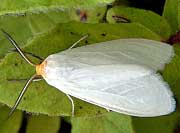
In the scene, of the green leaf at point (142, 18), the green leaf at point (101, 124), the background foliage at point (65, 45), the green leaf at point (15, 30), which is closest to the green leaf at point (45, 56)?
the background foliage at point (65, 45)

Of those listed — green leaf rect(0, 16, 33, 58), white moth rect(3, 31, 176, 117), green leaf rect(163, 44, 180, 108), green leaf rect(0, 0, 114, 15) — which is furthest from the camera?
green leaf rect(0, 16, 33, 58)

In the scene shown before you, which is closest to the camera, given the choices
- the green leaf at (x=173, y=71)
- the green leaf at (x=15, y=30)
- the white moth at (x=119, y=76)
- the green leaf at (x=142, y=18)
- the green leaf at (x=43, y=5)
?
the green leaf at (x=43, y=5)

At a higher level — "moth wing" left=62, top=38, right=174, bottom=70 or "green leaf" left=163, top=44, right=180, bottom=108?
"moth wing" left=62, top=38, right=174, bottom=70

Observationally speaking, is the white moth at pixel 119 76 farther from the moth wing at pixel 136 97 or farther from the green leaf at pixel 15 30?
the green leaf at pixel 15 30

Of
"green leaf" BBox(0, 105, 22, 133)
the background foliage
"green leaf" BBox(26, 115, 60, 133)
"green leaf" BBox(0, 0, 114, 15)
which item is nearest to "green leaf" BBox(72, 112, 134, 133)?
the background foliage

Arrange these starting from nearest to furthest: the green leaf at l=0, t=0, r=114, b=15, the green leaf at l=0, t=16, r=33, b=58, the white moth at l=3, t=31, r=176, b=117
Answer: the green leaf at l=0, t=0, r=114, b=15 < the white moth at l=3, t=31, r=176, b=117 < the green leaf at l=0, t=16, r=33, b=58

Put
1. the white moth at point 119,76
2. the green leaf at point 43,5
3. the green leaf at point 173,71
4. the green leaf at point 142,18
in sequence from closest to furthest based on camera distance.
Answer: the green leaf at point 43,5
the white moth at point 119,76
the green leaf at point 173,71
the green leaf at point 142,18

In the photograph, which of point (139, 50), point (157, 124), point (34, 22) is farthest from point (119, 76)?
point (34, 22)

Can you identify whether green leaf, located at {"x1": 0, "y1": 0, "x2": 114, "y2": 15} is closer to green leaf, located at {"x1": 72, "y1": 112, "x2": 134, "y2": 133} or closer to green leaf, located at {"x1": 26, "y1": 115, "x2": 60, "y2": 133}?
green leaf, located at {"x1": 72, "y1": 112, "x2": 134, "y2": 133}
